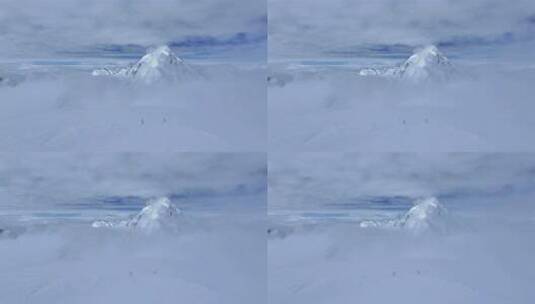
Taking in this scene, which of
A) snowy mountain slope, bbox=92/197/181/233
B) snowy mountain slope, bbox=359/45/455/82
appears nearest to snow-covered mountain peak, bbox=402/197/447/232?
snowy mountain slope, bbox=359/45/455/82

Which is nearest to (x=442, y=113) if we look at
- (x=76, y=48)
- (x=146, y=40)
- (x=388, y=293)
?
(x=388, y=293)

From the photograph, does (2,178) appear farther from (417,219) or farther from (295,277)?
(417,219)

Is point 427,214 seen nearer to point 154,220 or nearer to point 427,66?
point 427,66

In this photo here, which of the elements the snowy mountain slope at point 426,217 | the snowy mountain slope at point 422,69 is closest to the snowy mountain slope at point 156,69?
the snowy mountain slope at point 422,69

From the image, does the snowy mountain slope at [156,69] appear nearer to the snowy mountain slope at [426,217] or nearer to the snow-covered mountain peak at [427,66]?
the snow-covered mountain peak at [427,66]

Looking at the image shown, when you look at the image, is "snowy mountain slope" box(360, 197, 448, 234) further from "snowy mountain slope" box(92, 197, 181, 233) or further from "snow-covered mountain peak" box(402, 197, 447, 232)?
"snowy mountain slope" box(92, 197, 181, 233)

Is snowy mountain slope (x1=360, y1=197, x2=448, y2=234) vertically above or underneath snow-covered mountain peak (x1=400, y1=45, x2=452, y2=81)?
underneath
